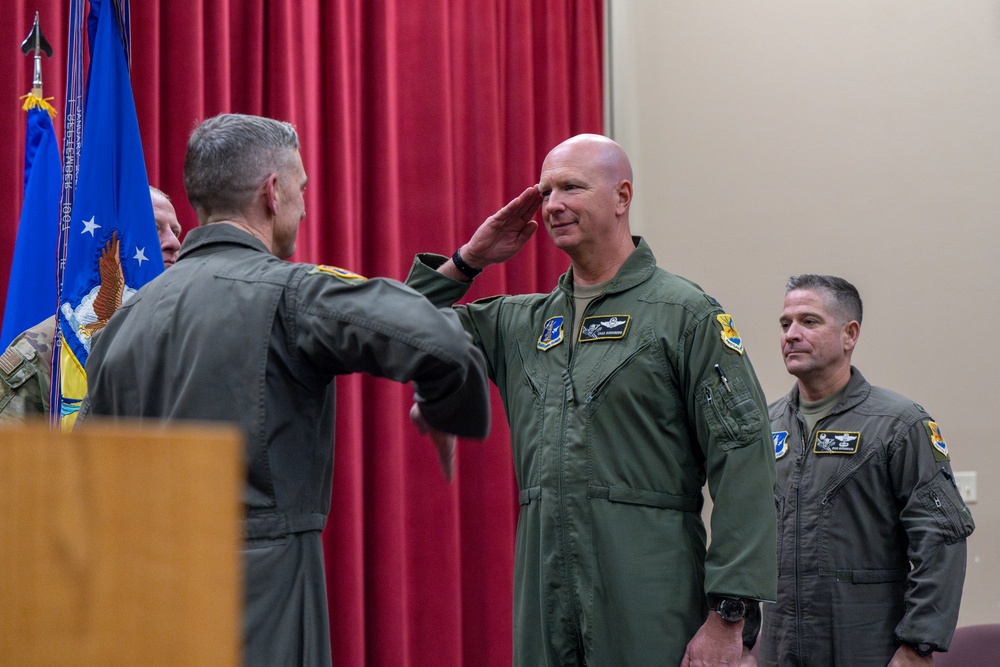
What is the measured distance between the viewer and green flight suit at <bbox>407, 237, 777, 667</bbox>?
226cm

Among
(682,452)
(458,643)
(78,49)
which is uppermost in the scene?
(78,49)

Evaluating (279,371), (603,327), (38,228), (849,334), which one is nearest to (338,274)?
(279,371)

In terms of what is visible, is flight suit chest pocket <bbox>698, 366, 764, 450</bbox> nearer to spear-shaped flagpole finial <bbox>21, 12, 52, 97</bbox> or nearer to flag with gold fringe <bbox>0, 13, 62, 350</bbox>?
flag with gold fringe <bbox>0, 13, 62, 350</bbox>

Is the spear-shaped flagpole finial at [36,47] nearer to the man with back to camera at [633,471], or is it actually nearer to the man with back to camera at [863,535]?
the man with back to camera at [633,471]

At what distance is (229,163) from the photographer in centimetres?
185

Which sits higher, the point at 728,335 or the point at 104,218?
the point at 104,218

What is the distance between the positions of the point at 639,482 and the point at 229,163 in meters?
1.10

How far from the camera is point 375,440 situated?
3812mm

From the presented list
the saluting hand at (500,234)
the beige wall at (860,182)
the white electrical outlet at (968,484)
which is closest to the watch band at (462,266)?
the saluting hand at (500,234)

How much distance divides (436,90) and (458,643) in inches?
82.8

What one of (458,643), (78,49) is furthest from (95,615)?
(458,643)

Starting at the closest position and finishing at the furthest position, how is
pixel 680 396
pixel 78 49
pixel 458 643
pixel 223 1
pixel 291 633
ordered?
pixel 291 633 < pixel 680 396 < pixel 78 49 < pixel 223 1 < pixel 458 643

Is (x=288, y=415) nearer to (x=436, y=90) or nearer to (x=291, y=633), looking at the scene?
(x=291, y=633)

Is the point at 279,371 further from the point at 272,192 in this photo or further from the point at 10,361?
the point at 10,361
